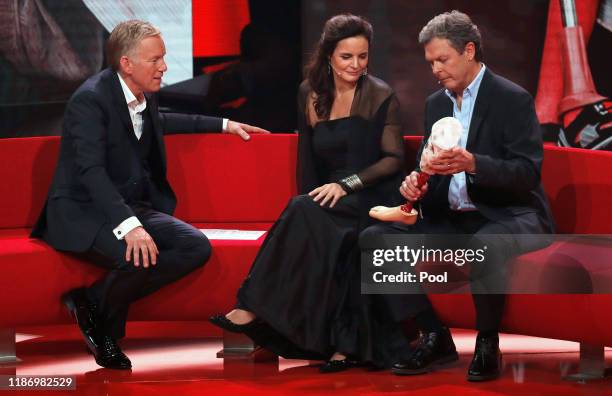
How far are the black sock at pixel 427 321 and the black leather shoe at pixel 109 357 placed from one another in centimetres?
116

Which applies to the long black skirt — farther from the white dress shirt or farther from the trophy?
the white dress shirt

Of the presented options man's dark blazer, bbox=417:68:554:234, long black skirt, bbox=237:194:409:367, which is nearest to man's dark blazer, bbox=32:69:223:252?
long black skirt, bbox=237:194:409:367

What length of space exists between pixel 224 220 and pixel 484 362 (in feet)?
5.35

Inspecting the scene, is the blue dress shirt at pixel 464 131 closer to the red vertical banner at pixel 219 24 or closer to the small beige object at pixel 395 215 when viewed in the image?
the small beige object at pixel 395 215

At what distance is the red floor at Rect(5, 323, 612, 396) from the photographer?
3.63m

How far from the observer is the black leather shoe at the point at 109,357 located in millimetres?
3949

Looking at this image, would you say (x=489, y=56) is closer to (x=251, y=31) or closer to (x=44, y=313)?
(x=251, y=31)

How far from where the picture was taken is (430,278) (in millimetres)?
3844

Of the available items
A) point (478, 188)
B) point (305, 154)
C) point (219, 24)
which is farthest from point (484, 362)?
point (219, 24)

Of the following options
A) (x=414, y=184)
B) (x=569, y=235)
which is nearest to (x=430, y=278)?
(x=414, y=184)

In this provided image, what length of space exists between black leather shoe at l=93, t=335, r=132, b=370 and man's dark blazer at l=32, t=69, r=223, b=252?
1.31 feet

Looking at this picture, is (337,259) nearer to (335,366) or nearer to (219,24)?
(335,366)

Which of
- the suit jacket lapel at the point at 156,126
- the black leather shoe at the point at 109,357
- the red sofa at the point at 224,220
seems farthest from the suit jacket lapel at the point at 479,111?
the black leather shoe at the point at 109,357

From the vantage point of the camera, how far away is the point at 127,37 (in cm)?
424
